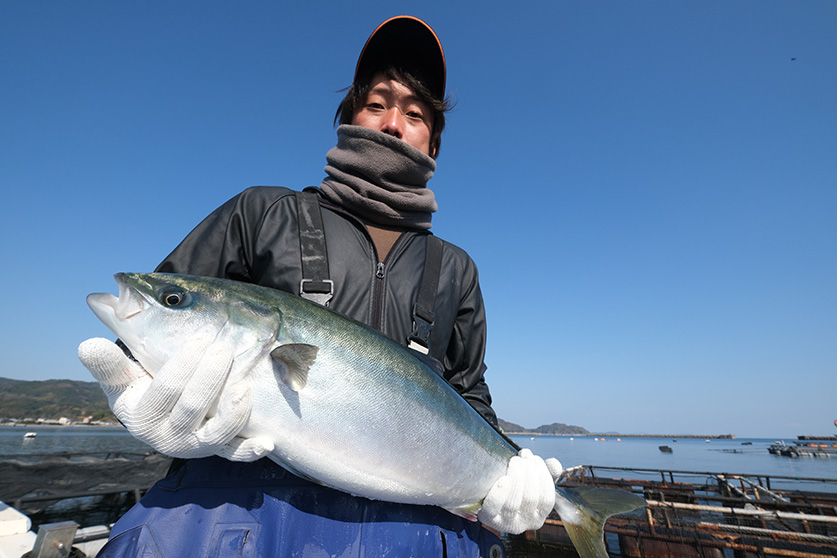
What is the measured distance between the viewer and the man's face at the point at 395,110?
9.73ft

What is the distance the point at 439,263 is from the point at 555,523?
1218 centimetres

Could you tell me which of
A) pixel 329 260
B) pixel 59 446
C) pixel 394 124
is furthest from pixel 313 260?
pixel 59 446

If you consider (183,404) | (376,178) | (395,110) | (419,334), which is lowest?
(183,404)

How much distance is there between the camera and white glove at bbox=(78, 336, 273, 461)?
1.59m

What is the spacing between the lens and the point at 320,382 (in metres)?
1.84

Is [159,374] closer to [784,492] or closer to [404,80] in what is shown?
[404,80]

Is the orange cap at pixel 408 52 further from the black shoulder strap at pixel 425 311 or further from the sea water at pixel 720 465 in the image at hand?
the sea water at pixel 720 465

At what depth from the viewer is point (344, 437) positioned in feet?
5.84

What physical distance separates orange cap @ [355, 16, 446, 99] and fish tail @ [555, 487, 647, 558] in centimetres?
316

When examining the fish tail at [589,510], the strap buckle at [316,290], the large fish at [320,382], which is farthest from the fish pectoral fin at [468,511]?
the strap buckle at [316,290]

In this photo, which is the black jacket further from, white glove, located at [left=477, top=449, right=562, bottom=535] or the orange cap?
the orange cap

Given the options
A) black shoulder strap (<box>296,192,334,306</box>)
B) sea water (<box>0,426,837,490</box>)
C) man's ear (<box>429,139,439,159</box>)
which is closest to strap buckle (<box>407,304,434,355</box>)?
black shoulder strap (<box>296,192,334,306</box>)

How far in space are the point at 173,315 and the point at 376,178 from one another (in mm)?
1415

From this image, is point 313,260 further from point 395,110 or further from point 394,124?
point 395,110
